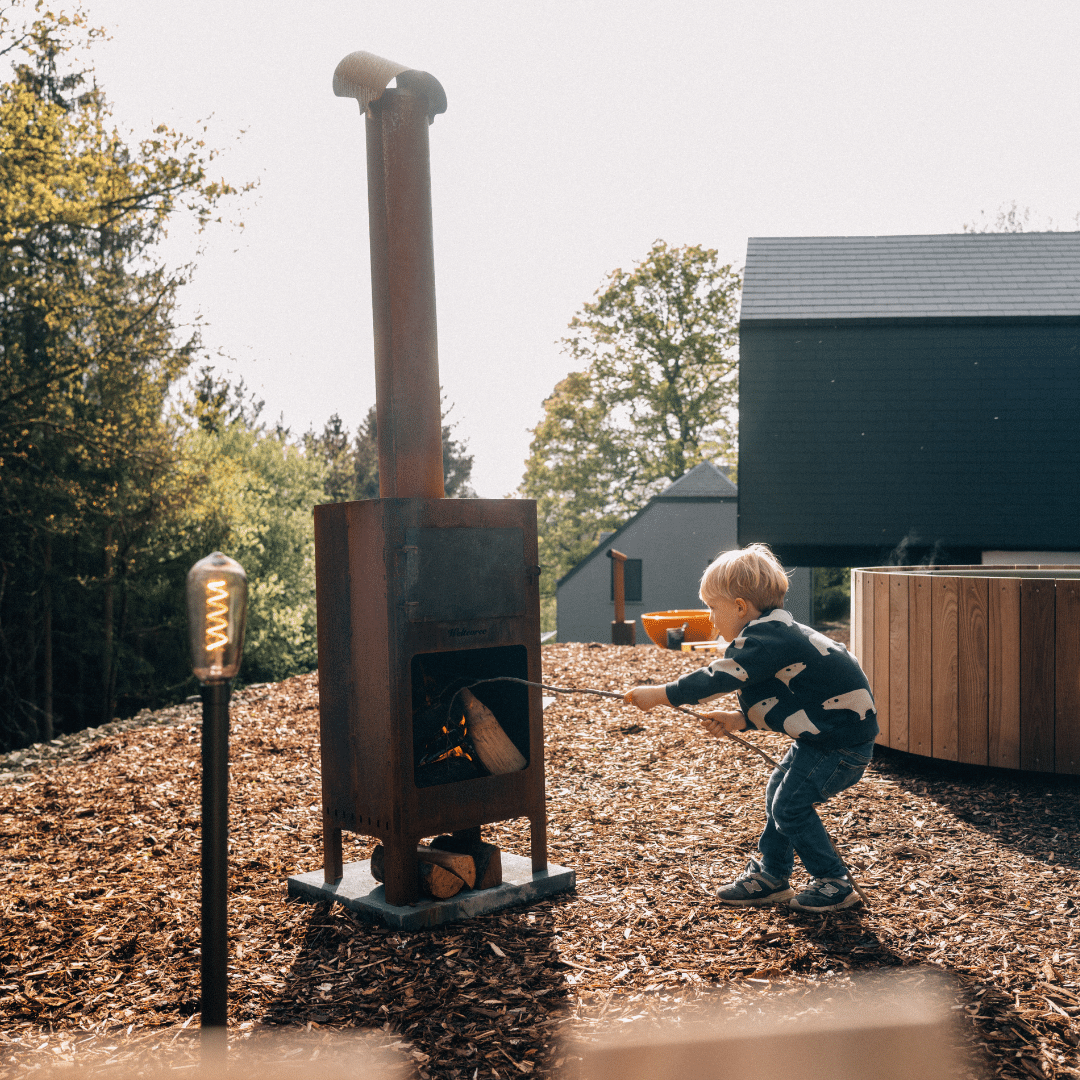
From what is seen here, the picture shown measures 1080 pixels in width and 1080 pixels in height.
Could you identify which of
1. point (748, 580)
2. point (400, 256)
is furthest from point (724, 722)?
point (400, 256)

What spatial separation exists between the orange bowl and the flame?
11.5 m

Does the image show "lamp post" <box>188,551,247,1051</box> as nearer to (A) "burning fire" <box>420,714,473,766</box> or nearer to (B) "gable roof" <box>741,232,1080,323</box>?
(A) "burning fire" <box>420,714,473,766</box>

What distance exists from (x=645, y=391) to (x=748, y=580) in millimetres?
29824

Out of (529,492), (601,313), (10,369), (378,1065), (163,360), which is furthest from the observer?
(529,492)

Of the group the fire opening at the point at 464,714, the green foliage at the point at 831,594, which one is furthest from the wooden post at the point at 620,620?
the green foliage at the point at 831,594

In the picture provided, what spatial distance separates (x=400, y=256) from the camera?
3.73m

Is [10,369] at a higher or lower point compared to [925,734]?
higher

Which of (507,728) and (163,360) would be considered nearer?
(507,728)

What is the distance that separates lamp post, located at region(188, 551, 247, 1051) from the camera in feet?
6.86

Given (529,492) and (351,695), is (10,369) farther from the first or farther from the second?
(529,492)

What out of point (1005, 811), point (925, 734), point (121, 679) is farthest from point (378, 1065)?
point (121, 679)

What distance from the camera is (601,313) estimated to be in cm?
3316

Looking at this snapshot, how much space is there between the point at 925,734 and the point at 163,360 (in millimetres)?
14166

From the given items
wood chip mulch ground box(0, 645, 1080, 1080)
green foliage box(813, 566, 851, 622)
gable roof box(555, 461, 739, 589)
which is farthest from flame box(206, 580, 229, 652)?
green foliage box(813, 566, 851, 622)
